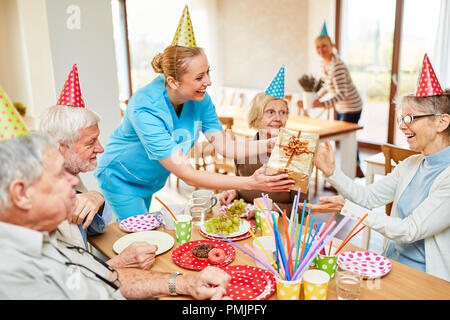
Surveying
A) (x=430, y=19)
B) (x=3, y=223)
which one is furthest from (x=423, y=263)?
(x=430, y=19)

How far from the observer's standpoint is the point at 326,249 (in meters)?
1.38

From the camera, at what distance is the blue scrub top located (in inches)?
70.8

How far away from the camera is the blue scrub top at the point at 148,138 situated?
1.80 m

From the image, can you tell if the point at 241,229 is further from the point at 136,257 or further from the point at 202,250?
the point at 136,257

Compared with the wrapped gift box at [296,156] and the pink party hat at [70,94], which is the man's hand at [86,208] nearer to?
the pink party hat at [70,94]

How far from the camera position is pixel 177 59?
5.91 ft

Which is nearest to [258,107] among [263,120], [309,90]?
[263,120]

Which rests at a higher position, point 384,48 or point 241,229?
point 384,48

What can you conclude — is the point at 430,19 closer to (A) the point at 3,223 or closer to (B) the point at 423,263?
(B) the point at 423,263

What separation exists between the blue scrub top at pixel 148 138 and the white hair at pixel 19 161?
80cm

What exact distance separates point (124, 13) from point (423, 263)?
6501mm

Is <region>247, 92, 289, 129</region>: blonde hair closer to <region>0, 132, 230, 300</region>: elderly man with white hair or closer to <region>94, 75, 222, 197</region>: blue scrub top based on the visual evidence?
<region>94, 75, 222, 197</region>: blue scrub top

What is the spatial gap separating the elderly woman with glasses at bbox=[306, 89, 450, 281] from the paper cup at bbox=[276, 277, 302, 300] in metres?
0.54

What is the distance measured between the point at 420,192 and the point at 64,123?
4.76ft
